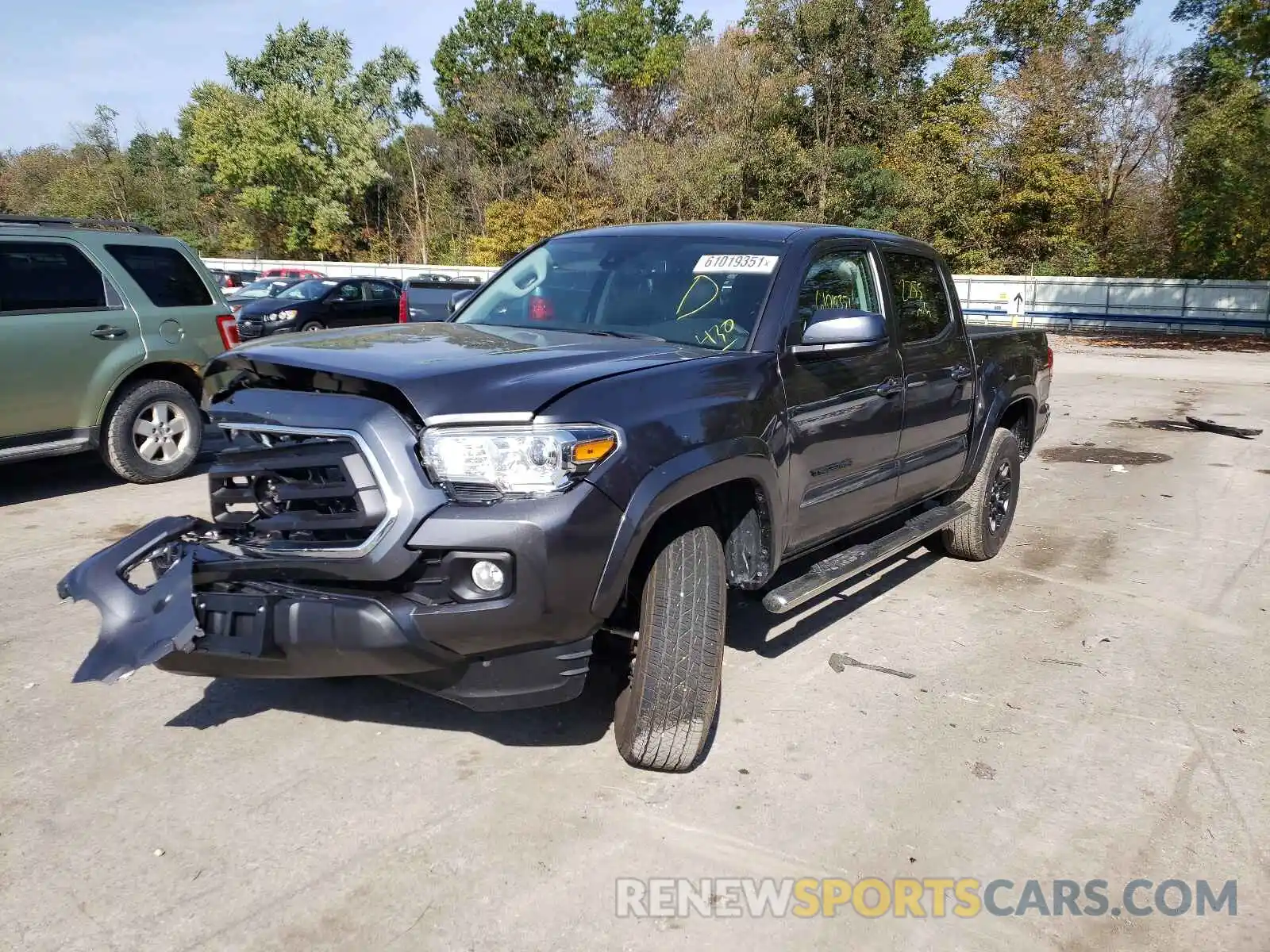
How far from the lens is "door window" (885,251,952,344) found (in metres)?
4.86

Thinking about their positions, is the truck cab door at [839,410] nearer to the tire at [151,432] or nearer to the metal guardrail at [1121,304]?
the tire at [151,432]

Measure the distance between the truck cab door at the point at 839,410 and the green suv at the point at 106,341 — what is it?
538 centimetres

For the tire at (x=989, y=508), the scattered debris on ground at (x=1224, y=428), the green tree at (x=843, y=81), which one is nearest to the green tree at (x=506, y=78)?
the green tree at (x=843, y=81)

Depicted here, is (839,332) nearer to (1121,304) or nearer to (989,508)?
(989,508)

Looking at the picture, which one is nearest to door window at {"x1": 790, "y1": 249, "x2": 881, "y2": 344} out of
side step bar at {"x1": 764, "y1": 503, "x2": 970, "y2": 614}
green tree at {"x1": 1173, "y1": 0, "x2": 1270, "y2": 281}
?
side step bar at {"x1": 764, "y1": 503, "x2": 970, "y2": 614}

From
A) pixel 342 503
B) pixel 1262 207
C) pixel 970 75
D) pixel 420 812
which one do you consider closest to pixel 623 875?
pixel 420 812

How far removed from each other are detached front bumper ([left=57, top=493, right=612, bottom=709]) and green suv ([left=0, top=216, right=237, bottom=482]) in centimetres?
441

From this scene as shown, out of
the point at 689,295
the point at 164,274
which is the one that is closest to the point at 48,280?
the point at 164,274

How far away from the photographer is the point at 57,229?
7102 millimetres

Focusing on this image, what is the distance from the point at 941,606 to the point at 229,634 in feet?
11.9

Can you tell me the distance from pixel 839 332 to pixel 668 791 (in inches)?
70.6

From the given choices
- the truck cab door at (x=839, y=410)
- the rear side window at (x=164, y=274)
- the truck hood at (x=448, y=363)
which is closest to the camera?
the truck hood at (x=448, y=363)

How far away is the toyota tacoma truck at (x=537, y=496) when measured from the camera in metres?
2.78

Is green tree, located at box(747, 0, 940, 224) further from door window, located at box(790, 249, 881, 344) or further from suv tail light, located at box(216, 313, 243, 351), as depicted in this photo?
door window, located at box(790, 249, 881, 344)
